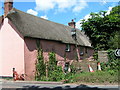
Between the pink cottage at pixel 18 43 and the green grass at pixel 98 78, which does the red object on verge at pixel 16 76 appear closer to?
the pink cottage at pixel 18 43

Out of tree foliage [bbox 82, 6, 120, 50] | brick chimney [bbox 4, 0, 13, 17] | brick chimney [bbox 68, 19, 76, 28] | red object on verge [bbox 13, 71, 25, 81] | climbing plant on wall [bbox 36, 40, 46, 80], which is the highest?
brick chimney [bbox 68, 19, 76, 28]

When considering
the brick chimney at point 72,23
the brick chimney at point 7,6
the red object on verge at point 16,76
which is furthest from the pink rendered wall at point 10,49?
the brick chimney at point 72,23

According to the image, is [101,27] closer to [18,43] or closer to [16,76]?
[18,43]

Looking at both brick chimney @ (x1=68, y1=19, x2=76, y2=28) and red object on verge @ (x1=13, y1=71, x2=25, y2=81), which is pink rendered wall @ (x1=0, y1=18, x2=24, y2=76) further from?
brick chimney @ (x1=68, y1=19, x2=76, y2=28)

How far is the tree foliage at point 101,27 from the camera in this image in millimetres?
17092

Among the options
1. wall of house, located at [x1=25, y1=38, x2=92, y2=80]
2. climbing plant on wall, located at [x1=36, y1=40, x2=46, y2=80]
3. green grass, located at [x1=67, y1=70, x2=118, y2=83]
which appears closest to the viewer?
green grass, located at [x1=67, y1=70, x2=118, y2=83]

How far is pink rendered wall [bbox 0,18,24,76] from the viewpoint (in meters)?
15.8

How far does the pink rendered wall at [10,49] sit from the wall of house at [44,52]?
0.58 metres

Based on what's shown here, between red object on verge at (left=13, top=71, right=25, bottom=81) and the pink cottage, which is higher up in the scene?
the pink cottage

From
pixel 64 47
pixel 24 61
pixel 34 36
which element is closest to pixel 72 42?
pixel 64 47

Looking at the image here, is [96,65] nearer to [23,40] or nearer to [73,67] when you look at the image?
[73,67]

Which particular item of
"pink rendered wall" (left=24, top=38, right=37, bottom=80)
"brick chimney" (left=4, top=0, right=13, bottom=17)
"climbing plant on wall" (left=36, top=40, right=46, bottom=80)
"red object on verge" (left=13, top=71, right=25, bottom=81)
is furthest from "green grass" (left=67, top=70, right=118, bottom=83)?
"brick chimney" (left=4, top=0, right=13, bottom=17)

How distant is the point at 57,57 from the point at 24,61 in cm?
499

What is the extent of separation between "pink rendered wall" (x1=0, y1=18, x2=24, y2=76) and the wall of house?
585 millimetres
